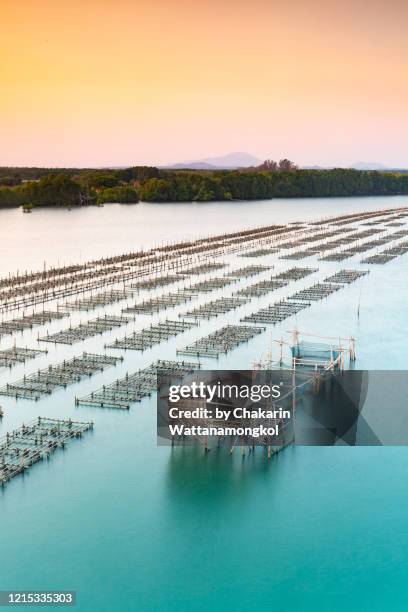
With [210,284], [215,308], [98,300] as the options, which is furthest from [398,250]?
[98,300]

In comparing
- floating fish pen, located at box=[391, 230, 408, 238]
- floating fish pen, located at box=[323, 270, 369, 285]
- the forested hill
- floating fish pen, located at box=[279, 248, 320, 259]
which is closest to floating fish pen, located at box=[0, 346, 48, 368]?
floating fish pen, located at box=[323, 270, 369, 285]

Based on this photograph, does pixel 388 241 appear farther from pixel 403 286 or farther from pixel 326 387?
pixel 326 387

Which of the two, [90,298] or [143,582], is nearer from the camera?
[143,582]

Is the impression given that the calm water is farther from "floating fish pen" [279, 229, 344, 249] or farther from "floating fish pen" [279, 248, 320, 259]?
"floating fish pen" [279, 229, 344, 249]

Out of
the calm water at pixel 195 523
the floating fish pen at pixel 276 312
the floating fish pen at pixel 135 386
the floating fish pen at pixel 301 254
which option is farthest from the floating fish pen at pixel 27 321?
the floating fish pen at pixel 301 254

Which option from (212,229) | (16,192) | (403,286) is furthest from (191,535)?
(16,192)

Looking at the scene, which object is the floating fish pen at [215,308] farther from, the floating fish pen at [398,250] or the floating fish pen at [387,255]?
the floating fish pen at [398,250]
